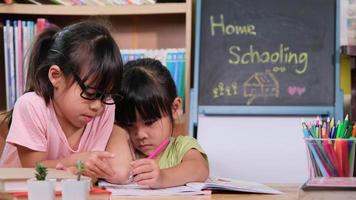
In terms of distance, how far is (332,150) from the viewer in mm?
973

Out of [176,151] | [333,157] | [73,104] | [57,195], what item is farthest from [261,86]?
[57,195]

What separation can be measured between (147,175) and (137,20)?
1.60 m

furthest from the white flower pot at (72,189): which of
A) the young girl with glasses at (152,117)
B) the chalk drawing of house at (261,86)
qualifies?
the chalk drawing of house at (261,86)

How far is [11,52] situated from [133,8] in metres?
0.52

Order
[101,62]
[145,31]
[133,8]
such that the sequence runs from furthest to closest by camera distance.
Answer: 1. [145,31]
2. [133,8]
3. [101,62]

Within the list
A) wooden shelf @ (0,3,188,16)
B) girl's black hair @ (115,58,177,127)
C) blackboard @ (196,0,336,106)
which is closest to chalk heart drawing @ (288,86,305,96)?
blackboard @ (196,0,336,106)

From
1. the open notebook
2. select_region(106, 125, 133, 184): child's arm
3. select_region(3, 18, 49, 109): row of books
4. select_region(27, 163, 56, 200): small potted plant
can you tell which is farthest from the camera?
select_region(3, 18, 49, 109): row of books

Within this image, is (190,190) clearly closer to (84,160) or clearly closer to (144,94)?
(84,160)

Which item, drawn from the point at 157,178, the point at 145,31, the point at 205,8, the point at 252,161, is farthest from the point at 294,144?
the point at 157,178

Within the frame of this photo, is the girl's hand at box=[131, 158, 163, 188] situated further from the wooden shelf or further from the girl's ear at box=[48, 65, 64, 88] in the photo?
the wooden shelf

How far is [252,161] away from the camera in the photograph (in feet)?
7.62

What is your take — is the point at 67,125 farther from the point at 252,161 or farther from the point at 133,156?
the point at 252,161

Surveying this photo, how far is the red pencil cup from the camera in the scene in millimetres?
968

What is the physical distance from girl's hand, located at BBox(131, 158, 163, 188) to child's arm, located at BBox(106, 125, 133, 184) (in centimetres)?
8
